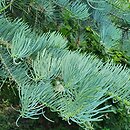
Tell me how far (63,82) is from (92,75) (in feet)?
0.12

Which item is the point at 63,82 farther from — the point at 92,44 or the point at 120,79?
the point at 92,44

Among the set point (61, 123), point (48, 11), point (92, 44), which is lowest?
point (61, 123)

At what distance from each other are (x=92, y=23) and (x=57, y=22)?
116mm

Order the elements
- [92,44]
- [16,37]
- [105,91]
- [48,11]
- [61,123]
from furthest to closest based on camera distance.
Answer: [61,123], [92,44], [48,11], [16,37], [105,91]

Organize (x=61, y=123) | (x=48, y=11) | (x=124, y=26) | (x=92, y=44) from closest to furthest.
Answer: (x=48, y=11) → (x=124, y=26) → (x=92, y=44) → (x=61, y=123)

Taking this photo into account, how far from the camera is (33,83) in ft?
1.38

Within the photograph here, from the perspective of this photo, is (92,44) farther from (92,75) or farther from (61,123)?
(61,123)

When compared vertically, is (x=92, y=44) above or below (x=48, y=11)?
below

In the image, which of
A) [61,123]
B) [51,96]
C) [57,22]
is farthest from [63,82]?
[61,123]

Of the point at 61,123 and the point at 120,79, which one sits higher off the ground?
the point at 120,79

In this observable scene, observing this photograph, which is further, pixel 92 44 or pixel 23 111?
pixel 92 44

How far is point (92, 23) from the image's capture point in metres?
0.85

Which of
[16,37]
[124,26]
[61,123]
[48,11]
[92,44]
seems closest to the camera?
[16,37]

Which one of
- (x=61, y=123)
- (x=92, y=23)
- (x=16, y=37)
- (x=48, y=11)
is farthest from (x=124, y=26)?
(x=61, y=123)
